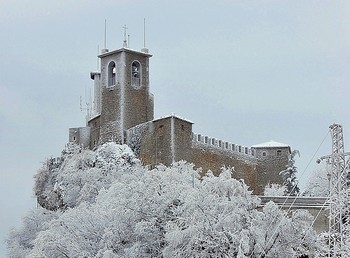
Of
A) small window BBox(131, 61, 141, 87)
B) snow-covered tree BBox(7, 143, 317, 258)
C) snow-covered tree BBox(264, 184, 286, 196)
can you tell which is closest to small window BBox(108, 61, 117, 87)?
small window BBox(131, 61, 141, 87)

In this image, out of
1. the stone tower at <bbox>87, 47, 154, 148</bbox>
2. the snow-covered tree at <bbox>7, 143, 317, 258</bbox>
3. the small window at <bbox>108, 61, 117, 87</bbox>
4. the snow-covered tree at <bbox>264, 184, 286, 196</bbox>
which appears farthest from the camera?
the small window at <bbox>108, 61, 117, 87</bbox>

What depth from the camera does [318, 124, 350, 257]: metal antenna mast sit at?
96.0ft

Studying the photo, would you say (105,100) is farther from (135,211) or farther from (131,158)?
(135,211)

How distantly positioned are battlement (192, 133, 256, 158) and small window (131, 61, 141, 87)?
16.4 feet

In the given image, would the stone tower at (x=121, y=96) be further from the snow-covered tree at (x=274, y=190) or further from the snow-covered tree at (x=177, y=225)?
the snow-covered tree at (x=177, y=225)

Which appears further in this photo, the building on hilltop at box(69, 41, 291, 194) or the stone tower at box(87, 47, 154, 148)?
the stone tower at box(87, 47, 154, 148)

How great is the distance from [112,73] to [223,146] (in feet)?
25.3

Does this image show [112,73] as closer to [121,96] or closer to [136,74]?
[136,74]

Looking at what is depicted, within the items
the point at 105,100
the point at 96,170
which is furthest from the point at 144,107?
the point at 96,170

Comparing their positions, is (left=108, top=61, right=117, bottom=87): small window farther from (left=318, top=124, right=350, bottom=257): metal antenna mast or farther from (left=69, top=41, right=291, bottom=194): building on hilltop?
(left=318, top=124, right=350, bottom=257): metal antenna mast

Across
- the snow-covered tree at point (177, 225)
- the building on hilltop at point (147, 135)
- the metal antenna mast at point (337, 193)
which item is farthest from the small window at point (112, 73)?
the metal antenna mast at point (337, 193)

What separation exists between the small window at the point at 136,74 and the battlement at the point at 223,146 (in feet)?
16.4

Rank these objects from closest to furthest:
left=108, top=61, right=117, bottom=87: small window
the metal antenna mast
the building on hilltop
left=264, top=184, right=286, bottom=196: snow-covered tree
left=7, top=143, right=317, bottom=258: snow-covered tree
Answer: the metal antenna mast → left=7, top=143, right=317, bottom=258: snow-covered tree → left=264, top=184, right=286, bottom=196: snow-covered tree → the building on hilltop → left=108, top=61, right=117, bottom=87: small window

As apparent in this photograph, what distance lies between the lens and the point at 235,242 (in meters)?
30.4
